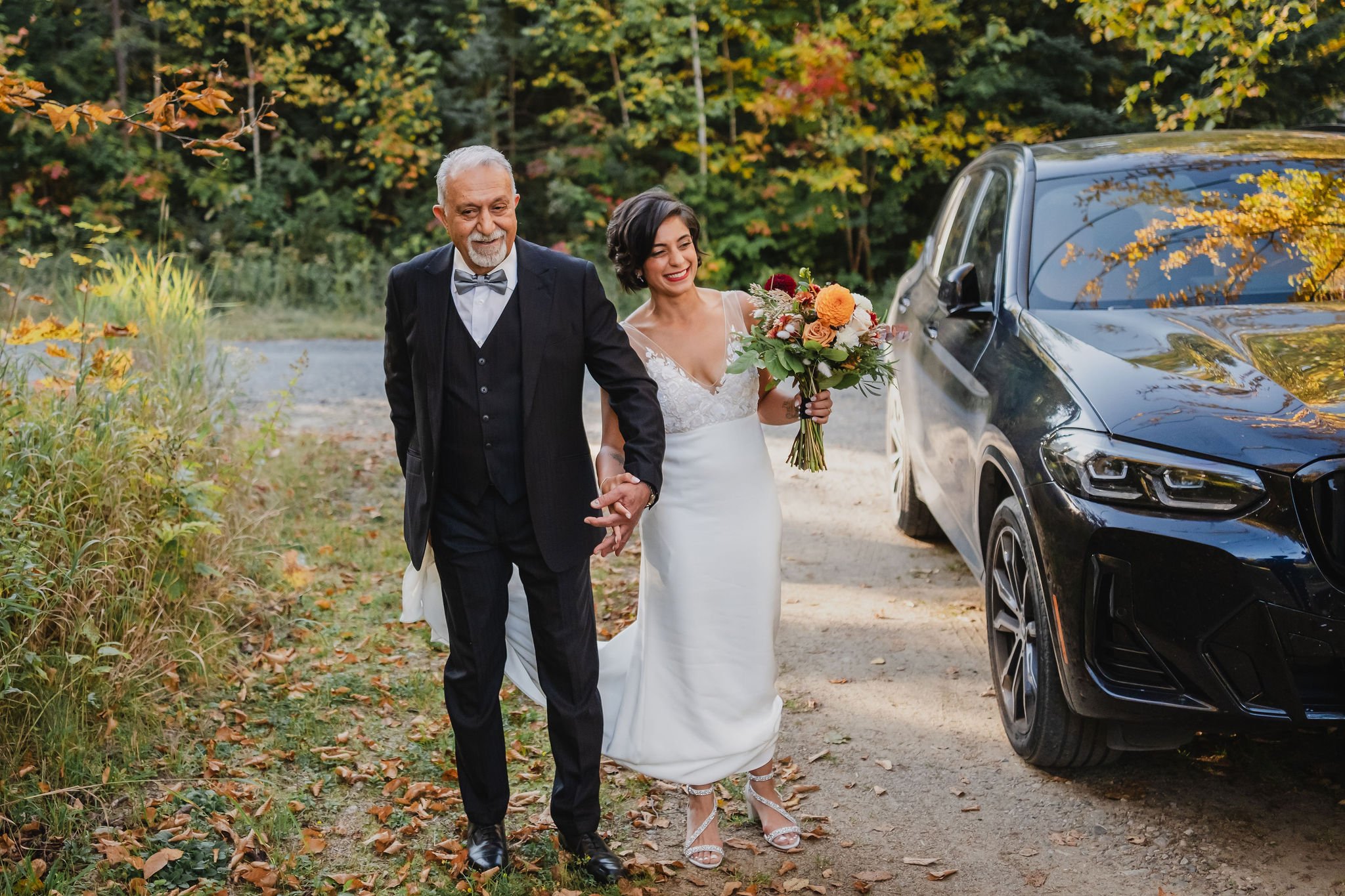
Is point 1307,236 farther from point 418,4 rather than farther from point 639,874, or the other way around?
point 418,4

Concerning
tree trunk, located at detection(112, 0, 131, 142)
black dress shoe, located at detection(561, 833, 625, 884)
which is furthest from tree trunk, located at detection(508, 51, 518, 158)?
black dress shoe, located at detection(561, 833, 625, 884)

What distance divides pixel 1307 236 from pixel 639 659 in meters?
2.90

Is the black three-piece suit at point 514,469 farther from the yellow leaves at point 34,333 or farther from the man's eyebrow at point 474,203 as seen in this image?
the yellow leaves at point 34,333

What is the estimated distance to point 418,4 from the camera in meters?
16.8

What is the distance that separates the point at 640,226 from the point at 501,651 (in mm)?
1306

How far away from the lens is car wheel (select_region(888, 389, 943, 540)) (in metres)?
6.55

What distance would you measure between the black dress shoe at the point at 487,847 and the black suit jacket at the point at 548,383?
0.84 m

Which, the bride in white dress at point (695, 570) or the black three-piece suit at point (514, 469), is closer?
the black three-piece suit at point (514, 469)

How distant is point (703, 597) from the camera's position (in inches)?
145

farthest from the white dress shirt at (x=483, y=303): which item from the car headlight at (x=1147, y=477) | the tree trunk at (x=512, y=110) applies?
the tree trunk at (x=512, y=110)

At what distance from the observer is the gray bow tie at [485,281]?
3.30m

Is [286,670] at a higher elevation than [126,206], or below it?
below

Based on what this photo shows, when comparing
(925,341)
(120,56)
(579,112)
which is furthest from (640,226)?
(120,56)

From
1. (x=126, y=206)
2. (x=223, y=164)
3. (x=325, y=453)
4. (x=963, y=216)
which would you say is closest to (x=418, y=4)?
(x=223, y=164)
